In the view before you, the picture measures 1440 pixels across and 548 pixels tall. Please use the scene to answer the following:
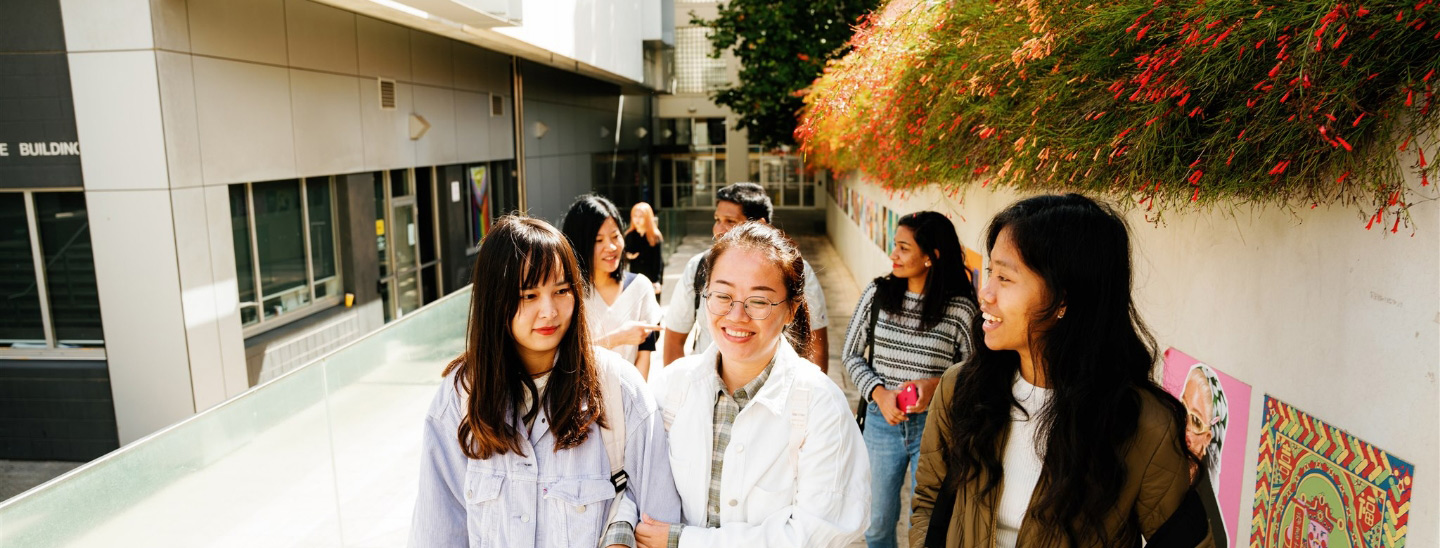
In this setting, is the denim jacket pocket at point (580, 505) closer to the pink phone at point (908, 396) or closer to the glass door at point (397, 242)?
the pink phone at point (908, 396)

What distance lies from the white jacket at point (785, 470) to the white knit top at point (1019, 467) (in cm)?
32

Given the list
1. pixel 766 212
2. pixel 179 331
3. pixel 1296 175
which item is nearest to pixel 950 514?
pixel 1296 175

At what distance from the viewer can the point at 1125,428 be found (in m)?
1.70

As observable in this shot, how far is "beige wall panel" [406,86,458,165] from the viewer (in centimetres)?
1099

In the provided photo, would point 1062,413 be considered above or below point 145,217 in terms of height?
below

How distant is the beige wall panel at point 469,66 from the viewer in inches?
480

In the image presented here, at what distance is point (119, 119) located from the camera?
6.47 meters

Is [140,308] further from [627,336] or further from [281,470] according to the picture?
[627,336]

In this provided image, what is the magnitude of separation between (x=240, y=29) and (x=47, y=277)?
2.64m

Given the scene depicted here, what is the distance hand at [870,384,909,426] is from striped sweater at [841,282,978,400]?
5 centimetres

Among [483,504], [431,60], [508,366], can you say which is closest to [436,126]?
[431,60]

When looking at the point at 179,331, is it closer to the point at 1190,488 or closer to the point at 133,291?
the point at 133,291

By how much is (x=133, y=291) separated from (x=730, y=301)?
269 inches

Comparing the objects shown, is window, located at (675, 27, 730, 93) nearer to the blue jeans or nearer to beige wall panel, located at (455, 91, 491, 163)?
beige wall panel, located at (455, 91, 491, 163)
